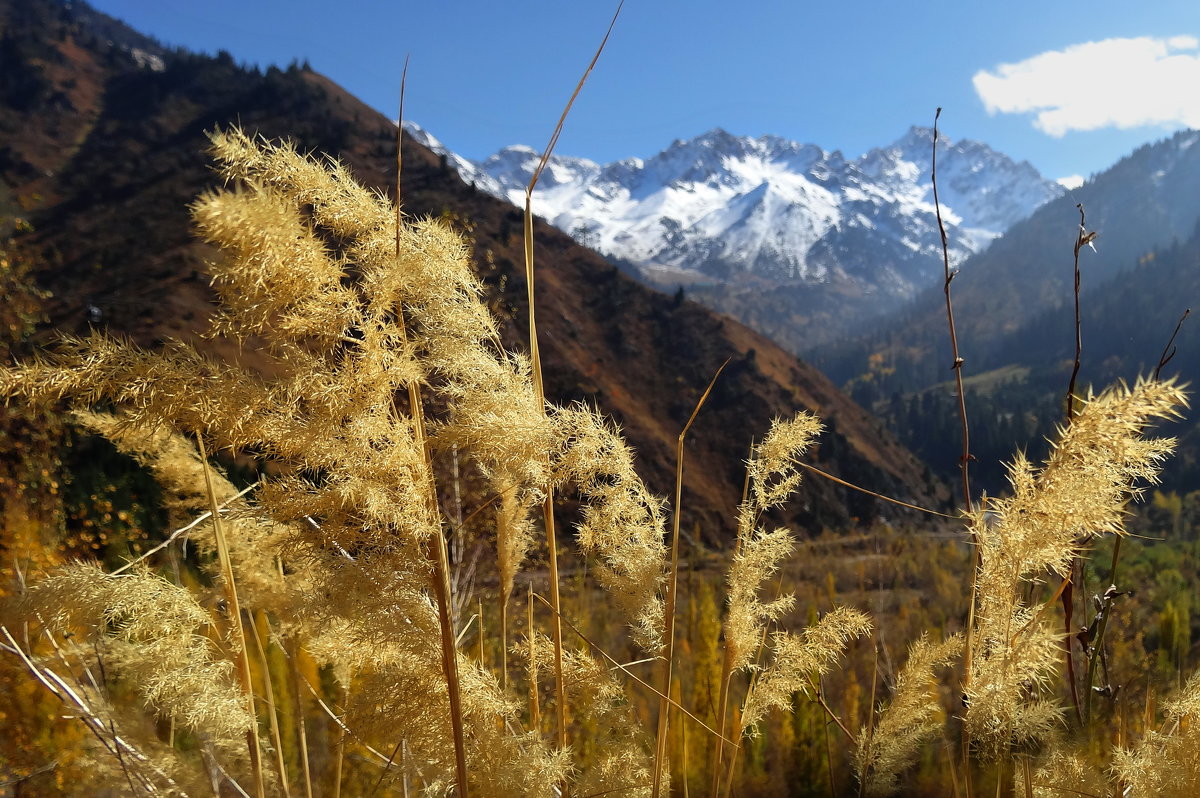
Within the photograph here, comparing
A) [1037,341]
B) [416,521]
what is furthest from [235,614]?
[1037,341]

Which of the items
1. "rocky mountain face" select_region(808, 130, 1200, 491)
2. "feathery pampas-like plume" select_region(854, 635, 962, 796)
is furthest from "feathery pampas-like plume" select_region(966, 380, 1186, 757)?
"rocky mountain face" select_region(808, 130, 1200, 491)

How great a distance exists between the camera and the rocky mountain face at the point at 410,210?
3259 centimetres

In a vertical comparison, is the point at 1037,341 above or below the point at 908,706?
above

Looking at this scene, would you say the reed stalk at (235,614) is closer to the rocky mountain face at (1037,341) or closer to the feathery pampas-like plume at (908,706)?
the feathery pampas-like plume at (908,706)

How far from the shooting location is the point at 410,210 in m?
32.4

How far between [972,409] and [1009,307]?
323 feet

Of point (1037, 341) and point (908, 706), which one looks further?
point (1037, 341)

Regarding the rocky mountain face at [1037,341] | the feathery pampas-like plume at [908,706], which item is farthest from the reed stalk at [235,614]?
the rocky mountain face at [1037,341]

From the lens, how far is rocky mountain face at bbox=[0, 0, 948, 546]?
107 feet

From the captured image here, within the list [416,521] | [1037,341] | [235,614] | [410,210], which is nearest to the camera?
[416,521]

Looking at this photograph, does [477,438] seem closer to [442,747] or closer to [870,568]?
[442,747]

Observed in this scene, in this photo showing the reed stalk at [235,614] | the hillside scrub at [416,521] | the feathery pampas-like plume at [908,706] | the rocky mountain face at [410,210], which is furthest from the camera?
the rocky mountain face at [410,210]

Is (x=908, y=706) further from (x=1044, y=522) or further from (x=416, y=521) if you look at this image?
(x=416, y=521)

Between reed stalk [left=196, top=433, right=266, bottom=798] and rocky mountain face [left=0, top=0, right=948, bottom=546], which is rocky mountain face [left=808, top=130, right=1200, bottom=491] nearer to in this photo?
rocky mountain face [left=0, top=0, right=948, bottom=546]
